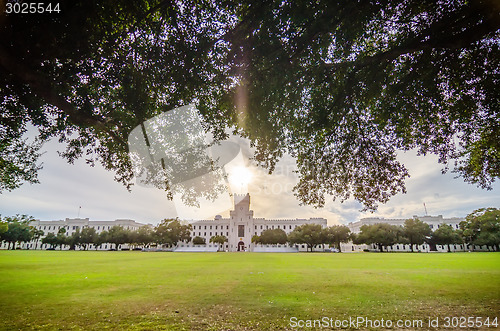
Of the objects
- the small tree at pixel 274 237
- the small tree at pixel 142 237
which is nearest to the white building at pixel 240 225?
the small tree at pixel 274 237

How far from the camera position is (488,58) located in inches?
334

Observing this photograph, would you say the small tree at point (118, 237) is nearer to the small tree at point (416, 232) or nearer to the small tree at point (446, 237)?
the small tree at point (416, 232)

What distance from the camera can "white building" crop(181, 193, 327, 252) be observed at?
4742 inches

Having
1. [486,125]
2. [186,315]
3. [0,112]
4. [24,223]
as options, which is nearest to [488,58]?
[486,125]

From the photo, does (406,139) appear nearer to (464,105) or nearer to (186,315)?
(464,105)

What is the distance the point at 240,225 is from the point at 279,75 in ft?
394

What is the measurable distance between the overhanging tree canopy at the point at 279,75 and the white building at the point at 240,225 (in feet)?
354

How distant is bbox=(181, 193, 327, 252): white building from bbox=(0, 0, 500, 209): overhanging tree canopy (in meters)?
108

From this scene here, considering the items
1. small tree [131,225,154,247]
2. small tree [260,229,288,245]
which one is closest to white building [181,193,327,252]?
small tree [260,229,288,245]

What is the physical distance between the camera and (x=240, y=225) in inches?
4847

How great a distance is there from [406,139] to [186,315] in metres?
10.5

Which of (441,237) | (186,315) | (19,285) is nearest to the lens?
(186,315)

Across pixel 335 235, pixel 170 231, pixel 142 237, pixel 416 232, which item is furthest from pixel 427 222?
pixel 142 237

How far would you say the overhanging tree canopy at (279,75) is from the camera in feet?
22.3
